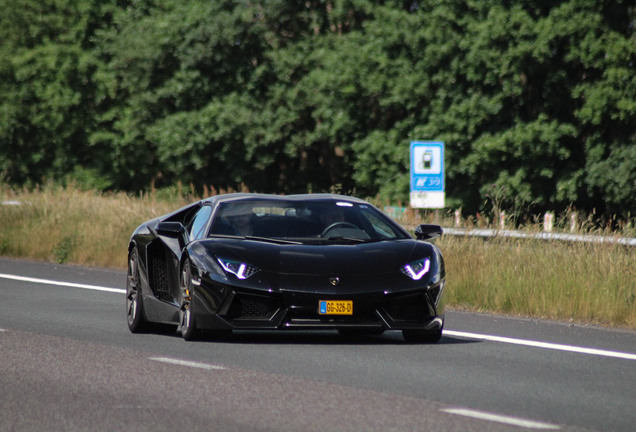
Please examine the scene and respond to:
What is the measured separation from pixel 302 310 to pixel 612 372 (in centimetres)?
240

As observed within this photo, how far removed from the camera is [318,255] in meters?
11.0

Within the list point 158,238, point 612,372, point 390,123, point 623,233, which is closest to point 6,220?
point 623,233

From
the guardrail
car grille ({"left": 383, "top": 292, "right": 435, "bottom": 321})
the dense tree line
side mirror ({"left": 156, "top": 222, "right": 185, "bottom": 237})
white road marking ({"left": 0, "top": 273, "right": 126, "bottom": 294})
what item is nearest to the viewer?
car grille ({"left": 383, "top": 292, "right": 435, "bottom": 321})

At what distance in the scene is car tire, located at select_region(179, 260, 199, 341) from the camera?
1111 centimetres

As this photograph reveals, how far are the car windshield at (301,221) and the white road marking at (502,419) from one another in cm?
386

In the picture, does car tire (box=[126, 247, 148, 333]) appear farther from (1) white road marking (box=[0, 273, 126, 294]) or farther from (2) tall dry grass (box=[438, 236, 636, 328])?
(1) white road marking (box=[0, 273, 126, 294])

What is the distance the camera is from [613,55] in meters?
39.4

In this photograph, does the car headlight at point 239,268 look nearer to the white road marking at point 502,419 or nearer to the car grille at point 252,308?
the car grille at point 252,308

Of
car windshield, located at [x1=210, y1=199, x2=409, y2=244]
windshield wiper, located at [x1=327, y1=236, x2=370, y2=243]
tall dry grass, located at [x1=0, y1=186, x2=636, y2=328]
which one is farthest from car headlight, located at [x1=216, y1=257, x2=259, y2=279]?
tall dry grass, located at [x1=0, y1=186, x2=636, y2=328]

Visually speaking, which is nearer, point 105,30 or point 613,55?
point 613,55

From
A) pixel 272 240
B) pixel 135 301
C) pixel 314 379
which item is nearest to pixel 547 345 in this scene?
pixel 272 240

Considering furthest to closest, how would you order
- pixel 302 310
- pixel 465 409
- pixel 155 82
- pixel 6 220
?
pixel 155 82 < pixel 6 220 < pixel 302 310 < pixel 465 409

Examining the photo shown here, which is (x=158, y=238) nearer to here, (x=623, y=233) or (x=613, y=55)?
(x=623, y=233)

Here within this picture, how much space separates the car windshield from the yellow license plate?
31.4 inches
